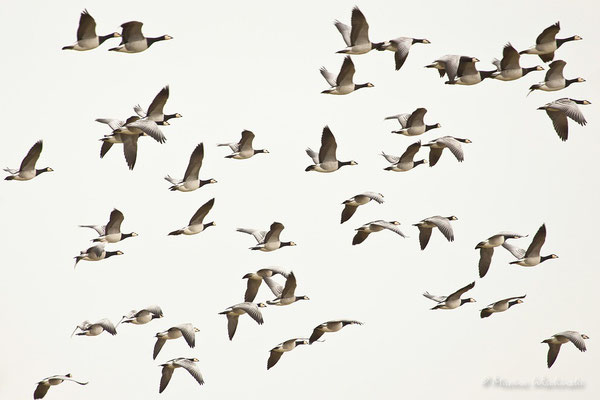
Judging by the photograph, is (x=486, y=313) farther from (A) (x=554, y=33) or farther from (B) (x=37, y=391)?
(B) (x=37, y=391)

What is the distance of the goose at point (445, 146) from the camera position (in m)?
33.8

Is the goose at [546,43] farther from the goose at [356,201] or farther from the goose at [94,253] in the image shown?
the goose at [94,253]

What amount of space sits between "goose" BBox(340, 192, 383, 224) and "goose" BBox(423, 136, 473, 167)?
1971 mm

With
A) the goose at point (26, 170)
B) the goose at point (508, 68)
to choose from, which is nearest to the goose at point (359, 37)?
the goose at point (508, 68)

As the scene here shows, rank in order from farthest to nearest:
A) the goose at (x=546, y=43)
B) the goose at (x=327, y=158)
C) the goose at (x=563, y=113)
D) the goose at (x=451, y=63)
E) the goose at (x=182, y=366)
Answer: the goose at (x=327, y=158) < the goose at (x=546, y=43) < the goose at (x=451, y=63) < the goose at (x=182, y=366) < the goose at (x=563, y=113)

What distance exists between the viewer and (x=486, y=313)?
1358 inches

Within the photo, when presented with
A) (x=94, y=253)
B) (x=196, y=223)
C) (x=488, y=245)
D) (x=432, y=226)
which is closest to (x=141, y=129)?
(x=196, y=223)

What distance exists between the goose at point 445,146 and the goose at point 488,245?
9.69 ft

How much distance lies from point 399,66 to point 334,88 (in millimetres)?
2812

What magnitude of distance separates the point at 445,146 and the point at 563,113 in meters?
3.49

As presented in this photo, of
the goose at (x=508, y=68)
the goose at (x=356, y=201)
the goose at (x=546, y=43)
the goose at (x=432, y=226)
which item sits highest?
the goose at (x=546, y=43)

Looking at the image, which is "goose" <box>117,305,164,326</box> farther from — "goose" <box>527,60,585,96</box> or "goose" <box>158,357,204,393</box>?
"goose" <box>527,60,585,96</box>

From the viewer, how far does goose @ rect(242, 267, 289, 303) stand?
3534 centimetres

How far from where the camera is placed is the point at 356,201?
35.5 m
